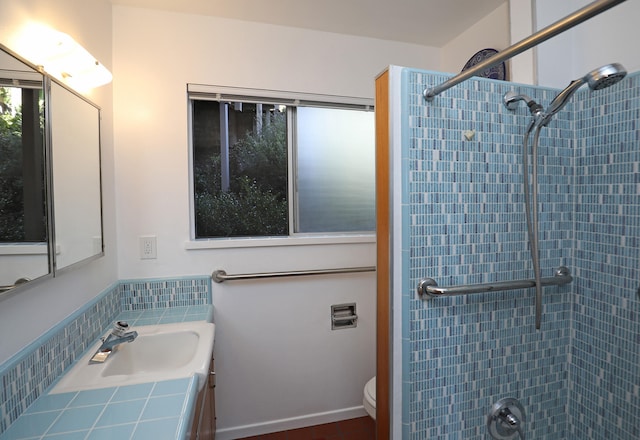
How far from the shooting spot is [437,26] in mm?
1981

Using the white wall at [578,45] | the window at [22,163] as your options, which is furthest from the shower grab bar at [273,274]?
the white wall at [578,45]

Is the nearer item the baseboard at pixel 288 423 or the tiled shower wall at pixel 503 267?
the tiled shower wall at pixel 503 267

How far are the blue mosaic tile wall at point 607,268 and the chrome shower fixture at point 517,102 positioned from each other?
1.04 ft

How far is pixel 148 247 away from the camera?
177cm

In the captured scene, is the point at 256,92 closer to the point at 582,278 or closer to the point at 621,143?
the point at 621,143

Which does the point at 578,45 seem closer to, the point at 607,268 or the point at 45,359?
the point at 607,268

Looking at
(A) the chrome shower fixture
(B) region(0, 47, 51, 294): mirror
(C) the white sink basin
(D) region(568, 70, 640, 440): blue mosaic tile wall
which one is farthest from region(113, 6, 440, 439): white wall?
(D) region(568, 70, 640, 440): blue mosaic tile wall

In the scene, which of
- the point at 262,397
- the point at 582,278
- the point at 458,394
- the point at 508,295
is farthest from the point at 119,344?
the point at 582,278

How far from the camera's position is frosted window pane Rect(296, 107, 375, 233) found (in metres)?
2.10

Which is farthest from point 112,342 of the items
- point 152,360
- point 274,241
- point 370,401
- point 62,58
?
point 370,401

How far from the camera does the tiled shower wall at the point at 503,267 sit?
46.9 inches

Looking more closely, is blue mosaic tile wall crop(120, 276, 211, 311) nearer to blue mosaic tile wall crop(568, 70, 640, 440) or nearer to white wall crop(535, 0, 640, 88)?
blue mosaic tile wall crop(568, 70, 640, 440)

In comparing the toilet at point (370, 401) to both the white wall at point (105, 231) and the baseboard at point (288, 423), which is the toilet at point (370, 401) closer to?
the baseboard at point (288, 423)

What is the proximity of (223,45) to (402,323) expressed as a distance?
1761 mm
